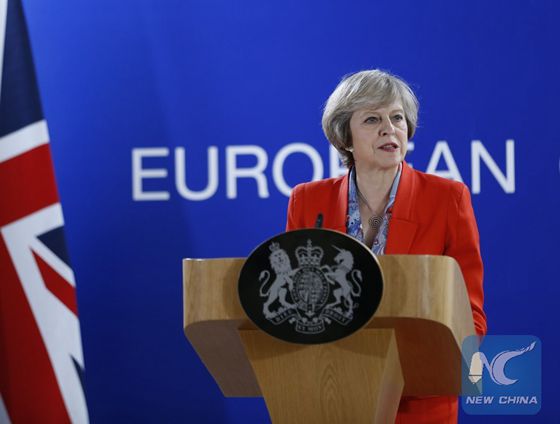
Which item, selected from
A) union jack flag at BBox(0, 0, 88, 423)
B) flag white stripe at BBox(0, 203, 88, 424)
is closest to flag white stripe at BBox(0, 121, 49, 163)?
union jack flag at BBox(0, 0, 88, 423)

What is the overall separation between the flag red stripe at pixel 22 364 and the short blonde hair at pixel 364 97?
1.34 m

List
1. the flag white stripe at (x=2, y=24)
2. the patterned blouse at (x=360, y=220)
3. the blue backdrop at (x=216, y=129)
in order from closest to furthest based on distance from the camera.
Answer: the patterned blouse at (x=360, y=220) → the flag white stripe at (x=2, y=24) → the blue backdrop at (x=216, y=129)

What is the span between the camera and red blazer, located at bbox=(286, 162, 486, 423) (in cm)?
189

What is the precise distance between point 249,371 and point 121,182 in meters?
1.74

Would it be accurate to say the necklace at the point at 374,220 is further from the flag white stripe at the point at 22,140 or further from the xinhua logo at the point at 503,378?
the flag white stripe at the point at 22,140

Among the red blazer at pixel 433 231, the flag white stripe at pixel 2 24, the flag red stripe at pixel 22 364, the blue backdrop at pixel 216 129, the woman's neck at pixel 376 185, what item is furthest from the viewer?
the blue backdrop at pixel 216 129

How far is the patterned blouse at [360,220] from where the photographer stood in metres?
2.03

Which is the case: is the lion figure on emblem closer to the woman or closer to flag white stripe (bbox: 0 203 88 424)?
the woman

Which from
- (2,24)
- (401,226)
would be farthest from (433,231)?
(2,24)

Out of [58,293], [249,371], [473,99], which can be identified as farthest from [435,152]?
[249,371]

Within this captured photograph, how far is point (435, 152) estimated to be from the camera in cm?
327

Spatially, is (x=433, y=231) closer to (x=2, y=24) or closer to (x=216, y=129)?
(x=216, y=129)

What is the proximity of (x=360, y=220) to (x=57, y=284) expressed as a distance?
1341mm

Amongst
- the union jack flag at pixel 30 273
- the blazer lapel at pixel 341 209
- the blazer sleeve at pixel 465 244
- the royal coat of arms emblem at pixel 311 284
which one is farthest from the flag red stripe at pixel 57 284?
the royal coat of arms emblem at pixel 311 284
